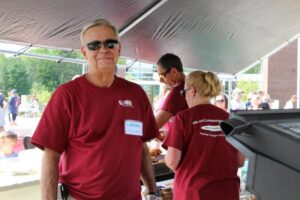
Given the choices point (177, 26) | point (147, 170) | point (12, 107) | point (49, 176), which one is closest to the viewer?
point (49, 176)

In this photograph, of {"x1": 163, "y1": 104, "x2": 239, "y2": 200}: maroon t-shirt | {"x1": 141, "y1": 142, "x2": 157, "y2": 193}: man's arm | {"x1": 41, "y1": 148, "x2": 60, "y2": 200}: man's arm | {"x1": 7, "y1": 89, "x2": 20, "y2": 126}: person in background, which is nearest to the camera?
{"x1": 41, "y1": 148, "x2": 60, "y2": 200}: man's arm

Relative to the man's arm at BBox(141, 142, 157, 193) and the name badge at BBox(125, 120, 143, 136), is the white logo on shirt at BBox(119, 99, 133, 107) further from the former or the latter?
the man's arm at BBox(141, 142, 157, 193)

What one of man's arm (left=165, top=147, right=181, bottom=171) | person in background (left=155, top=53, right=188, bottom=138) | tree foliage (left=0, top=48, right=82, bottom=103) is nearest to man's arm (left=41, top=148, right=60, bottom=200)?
man's arm (left=165, top=147, right=181, bottom=171)

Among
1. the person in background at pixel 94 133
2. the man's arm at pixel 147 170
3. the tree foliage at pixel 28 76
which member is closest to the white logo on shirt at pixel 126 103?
the person in background at pixel 94 133

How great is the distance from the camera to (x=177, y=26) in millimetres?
4332

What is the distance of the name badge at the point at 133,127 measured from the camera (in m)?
1.53

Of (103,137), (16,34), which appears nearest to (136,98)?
(103,137)

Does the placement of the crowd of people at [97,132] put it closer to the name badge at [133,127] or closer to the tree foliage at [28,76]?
the name badge at [133,127]

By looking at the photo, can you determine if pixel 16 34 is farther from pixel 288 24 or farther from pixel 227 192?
pixel 288 24

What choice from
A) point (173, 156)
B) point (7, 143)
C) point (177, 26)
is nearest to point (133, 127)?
point (173, 156)

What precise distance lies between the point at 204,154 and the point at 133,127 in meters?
0.62

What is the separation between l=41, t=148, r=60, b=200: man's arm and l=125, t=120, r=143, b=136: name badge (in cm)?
29

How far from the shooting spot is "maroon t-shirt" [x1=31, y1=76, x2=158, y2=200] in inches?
56.9

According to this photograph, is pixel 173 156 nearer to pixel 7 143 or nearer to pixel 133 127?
pixel 133 127
